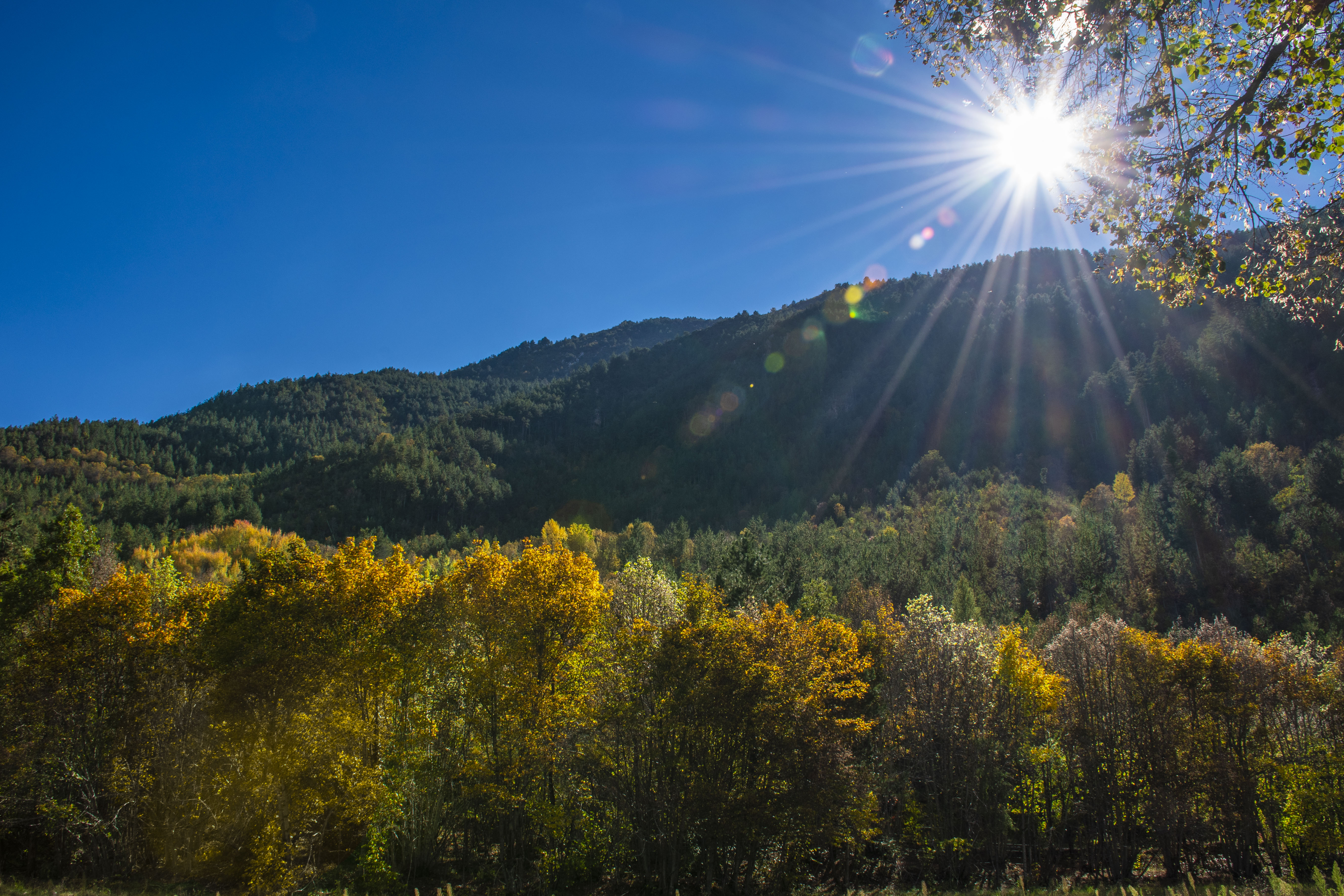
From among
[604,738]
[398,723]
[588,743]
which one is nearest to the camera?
[604,738]

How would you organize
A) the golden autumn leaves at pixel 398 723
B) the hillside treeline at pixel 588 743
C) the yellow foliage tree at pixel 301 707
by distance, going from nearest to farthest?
the golden autumn leaves at pixel 398 723 → the hillside treeline at pixel 588 743 → the yellow foliage tree at pixel 301 707

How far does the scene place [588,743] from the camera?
989 inches

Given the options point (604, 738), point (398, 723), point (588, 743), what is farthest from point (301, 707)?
point (604, 738)

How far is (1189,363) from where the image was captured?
169 m

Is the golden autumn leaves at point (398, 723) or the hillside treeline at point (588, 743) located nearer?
the golden autumn leaves at point (398, 723)

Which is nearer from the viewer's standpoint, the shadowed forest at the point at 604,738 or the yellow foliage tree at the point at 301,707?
the shadowed forest at the point at 604,738

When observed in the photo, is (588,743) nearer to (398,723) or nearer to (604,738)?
(604,738)

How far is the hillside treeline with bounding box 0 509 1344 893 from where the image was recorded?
22.5 m

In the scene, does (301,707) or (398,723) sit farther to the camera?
(398,723)

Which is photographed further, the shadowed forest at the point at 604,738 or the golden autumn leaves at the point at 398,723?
the shadowed forest at the point at 604,738

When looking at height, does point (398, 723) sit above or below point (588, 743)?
above

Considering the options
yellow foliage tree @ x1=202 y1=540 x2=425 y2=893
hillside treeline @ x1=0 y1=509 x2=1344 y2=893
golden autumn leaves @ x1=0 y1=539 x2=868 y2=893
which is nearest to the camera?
golden autumn leaves @ x1=0 y1=539 x2=868 y2=893

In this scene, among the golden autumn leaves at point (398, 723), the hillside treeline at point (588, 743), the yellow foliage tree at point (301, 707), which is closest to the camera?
the golden autumn leaves at point (398, 723)

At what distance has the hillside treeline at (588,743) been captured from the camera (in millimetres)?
22547
